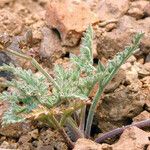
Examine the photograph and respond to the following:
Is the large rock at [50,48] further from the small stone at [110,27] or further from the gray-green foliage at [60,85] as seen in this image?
the gray-green foliage at [60,85]

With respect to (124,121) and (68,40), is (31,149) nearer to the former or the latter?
(124,121)

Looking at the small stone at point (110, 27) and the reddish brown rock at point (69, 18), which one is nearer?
the reddish brown rock at point (69, 18)

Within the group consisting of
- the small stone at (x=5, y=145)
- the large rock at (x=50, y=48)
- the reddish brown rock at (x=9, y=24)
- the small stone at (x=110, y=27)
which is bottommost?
the small stone at (x=5, y=145)

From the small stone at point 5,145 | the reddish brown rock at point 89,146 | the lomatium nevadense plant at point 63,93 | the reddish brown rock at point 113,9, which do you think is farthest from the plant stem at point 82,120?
the reddish brown rock at point 113,9

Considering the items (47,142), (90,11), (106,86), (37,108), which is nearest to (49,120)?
(37,108)

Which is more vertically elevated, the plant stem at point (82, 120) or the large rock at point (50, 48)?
the large rock at point (50, 48)

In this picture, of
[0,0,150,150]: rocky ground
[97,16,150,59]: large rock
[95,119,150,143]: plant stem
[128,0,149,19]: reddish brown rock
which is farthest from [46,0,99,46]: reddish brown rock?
[95,119,150,143]: plant stem

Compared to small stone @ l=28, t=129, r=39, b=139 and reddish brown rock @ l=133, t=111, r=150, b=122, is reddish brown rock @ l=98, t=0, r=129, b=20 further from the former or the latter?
small stone @ l=28, t=129, r=39, b=139

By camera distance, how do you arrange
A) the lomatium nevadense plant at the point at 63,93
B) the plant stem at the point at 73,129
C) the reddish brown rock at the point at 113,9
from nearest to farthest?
the lomatium nevadense plant at the point at 63,93 < the plant stem at the point at 73,129 < the reddish brown rock at the point at 113,9

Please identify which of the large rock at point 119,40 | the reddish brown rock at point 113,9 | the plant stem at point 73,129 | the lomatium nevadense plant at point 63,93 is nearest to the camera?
the lomatium nevadense plant at point 63,93
